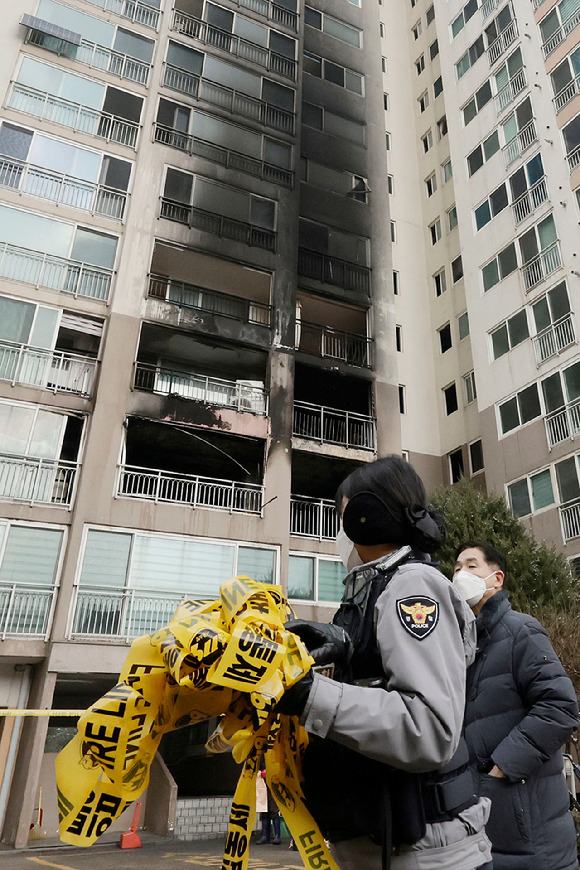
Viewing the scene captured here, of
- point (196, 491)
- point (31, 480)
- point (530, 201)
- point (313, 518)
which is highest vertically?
point (530, 201)

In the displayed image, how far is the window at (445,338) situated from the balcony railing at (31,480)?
53.9 feet

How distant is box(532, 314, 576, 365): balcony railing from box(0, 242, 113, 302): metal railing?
13.5 meters

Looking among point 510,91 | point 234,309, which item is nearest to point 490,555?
Result: point 234,309

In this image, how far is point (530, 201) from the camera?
22.8m

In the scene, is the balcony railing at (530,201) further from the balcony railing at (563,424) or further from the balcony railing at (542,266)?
the balcony railing at (563,424)

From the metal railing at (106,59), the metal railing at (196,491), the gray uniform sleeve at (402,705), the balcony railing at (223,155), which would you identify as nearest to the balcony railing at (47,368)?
the metal railing at (196,491)

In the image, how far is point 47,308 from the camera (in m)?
17.2

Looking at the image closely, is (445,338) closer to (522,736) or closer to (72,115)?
(72,115)

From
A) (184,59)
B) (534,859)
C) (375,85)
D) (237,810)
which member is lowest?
(534,859)

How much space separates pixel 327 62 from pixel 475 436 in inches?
638

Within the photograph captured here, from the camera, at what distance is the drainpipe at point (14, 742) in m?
13.4

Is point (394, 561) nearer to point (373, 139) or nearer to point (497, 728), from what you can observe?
point (497, 728)

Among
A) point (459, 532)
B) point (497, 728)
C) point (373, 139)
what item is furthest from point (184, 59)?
point (497, 728)

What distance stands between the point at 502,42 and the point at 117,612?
85.8 feet
